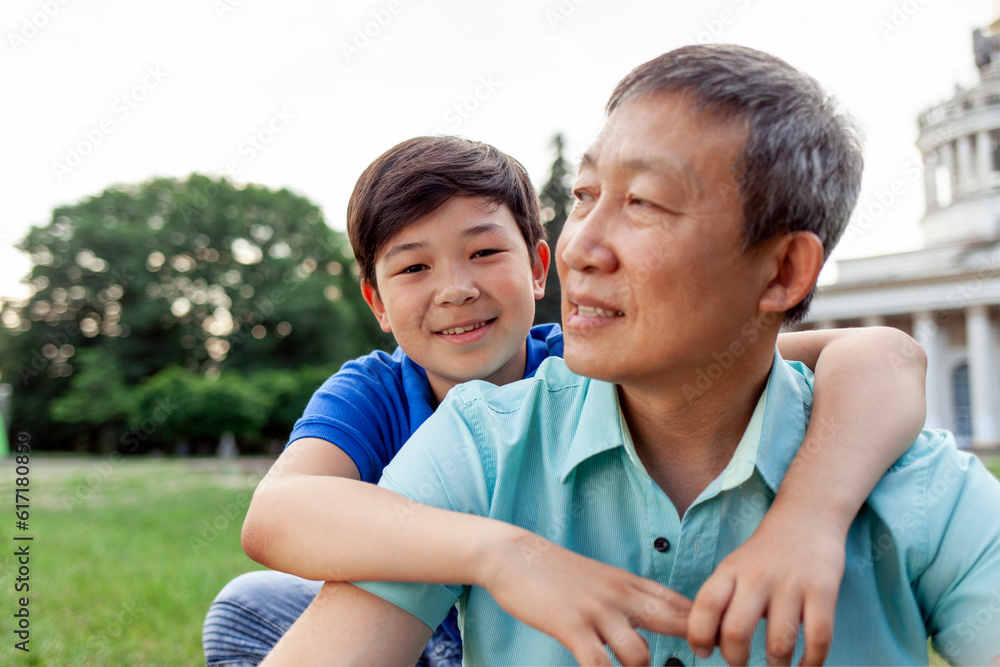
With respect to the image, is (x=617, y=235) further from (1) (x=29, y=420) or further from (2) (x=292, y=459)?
(1) (x=29, y=420)

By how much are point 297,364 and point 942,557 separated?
3500cm

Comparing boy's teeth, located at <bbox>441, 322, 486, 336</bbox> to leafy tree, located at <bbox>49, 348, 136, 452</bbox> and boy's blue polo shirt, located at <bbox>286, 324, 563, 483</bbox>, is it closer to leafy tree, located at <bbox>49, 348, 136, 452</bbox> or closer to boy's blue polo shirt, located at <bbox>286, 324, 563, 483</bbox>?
boy's blue polo shirt, located at <bbox>286, 324, 563, 483</bbox>

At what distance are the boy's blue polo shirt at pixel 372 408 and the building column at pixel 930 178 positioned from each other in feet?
143

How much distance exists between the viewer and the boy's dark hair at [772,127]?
151 cm

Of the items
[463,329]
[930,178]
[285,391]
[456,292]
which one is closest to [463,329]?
[463,329]

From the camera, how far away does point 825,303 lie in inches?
1357

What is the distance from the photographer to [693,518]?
151 cm

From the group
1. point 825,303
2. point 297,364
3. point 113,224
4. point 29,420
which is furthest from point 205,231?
point 825,303

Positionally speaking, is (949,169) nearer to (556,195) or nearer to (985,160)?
(985,160)

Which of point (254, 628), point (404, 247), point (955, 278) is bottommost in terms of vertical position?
point (955, 278)

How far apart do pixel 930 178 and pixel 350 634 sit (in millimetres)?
45644

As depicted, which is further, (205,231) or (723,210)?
(205,231)

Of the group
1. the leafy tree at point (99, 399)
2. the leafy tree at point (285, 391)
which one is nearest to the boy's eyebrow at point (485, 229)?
the leafy tree at point (285, 391)

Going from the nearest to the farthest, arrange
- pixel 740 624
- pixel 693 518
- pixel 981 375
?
1. pixel 740 624
2. pixel 693 518
3. pixel 981 375
